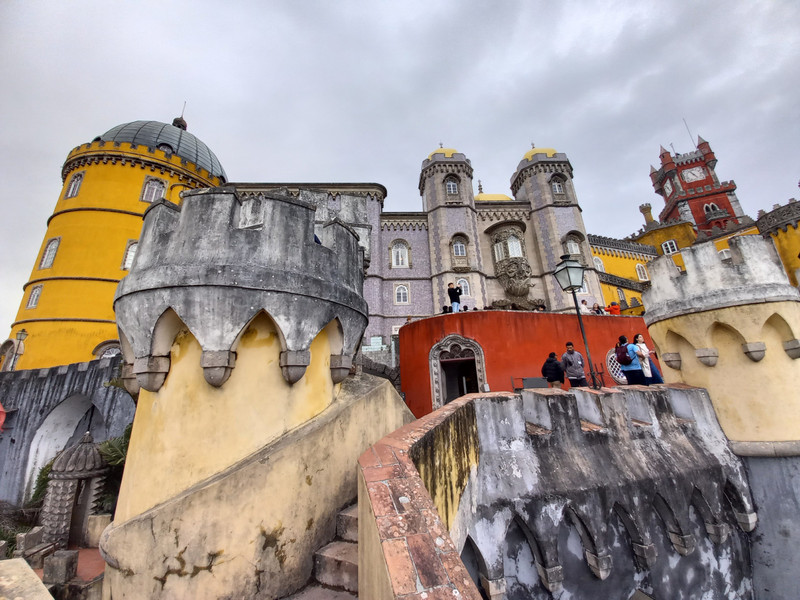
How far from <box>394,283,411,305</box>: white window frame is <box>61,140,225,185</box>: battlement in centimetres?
1515

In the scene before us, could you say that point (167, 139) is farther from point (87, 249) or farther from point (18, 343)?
point (18, 343)

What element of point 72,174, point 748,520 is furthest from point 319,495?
point 72,174

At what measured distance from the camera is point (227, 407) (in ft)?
9.59

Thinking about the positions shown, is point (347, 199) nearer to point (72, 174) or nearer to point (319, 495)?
point (72, 174)

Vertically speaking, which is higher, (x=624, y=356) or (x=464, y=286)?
(x=464, y=286)

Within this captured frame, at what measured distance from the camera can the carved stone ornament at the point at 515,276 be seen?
21.5 m

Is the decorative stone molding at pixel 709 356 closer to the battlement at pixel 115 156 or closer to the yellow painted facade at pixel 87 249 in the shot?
the yellow painted facade at pixel 87 249

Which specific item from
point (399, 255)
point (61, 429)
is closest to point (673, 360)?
point (399, 255)

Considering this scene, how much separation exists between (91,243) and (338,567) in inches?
846

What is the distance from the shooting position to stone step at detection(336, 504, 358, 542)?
3150mm

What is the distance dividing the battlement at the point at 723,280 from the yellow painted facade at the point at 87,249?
21.2m

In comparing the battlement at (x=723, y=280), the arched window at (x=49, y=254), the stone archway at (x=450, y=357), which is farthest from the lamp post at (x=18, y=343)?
the battlement at (x=723, y=280)

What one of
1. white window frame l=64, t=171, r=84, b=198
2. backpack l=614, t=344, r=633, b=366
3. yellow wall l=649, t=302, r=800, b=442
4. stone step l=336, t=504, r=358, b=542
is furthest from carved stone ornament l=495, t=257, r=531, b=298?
white window frame l=64, t=171, r=84, b=198

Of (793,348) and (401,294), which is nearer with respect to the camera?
(793,348)
